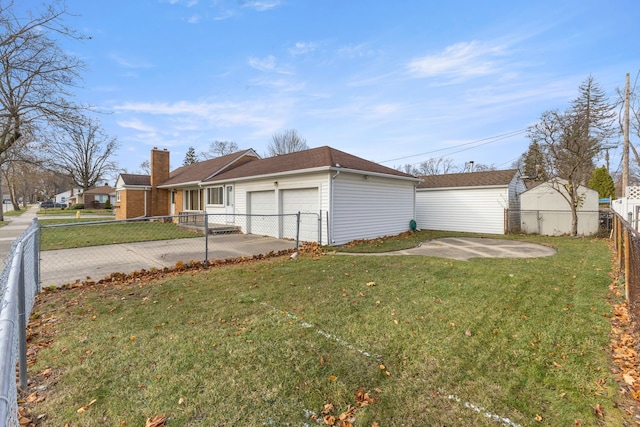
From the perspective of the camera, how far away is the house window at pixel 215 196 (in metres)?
16.9

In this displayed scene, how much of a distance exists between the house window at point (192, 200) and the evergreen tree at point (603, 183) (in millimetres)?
31469

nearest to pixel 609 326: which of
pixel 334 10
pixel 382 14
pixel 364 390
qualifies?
pixel 364 390

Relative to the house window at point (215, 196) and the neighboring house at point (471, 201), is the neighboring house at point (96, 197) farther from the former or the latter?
the neighboring house at point (471, 201)

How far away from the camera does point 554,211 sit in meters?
15.1

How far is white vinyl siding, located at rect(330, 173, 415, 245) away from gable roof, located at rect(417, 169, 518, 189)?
2.47m

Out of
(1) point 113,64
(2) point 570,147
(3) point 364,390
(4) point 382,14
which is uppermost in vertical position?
(4) point 382,14

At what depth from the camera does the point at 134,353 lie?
3299mm

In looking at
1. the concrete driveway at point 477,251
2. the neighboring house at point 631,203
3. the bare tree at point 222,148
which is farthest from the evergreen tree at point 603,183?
the bare tree at point 222,148

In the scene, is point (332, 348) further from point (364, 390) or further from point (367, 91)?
point (367, 91)

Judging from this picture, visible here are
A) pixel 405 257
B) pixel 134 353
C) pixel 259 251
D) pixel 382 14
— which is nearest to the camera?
pixel 134 353

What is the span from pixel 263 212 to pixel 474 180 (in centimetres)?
1230

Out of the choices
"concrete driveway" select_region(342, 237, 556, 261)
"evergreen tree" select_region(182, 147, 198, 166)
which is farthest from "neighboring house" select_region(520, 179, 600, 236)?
"evergreen tree" select_region(182, 147, 198, 166)

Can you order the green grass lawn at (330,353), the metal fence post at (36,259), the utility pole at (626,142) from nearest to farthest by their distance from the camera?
the green grass lawn at (330,353) < the metal fence post at (36,259) < the utility pole at (626,142)

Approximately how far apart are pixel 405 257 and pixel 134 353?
701cm
